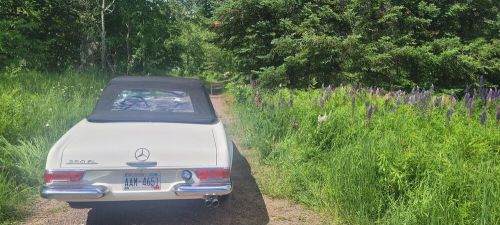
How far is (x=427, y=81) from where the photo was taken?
567 inches

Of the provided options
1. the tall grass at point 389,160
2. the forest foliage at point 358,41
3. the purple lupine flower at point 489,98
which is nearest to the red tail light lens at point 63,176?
the tall grass at point 389,160

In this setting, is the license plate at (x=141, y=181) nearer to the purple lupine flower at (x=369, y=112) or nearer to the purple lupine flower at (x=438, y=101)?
the purple lupine flower at (x=369, y=112)

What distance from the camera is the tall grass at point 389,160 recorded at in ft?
12.0

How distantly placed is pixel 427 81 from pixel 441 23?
199 centimetres

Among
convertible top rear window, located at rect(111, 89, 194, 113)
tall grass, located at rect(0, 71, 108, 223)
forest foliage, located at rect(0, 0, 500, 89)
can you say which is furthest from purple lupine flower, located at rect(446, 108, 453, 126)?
forest foliage, located at rect(0, 0, 500, 89)

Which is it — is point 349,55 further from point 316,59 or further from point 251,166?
point 251,166

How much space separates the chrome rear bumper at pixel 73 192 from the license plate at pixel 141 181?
208 mm

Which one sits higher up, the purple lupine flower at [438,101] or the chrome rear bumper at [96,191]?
the purple lupine flower at [438,101]

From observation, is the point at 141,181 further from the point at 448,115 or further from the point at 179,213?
the point at 448,115

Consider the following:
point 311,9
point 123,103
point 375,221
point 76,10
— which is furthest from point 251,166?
point 76,10

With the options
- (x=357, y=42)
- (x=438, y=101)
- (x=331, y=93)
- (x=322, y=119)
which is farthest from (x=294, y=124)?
(x=357, y=42)

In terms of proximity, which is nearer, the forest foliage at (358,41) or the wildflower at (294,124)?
the wildflower at (294,124)

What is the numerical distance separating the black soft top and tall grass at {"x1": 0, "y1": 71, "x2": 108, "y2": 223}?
1265 mm

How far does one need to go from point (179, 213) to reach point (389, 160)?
7.53 ft
